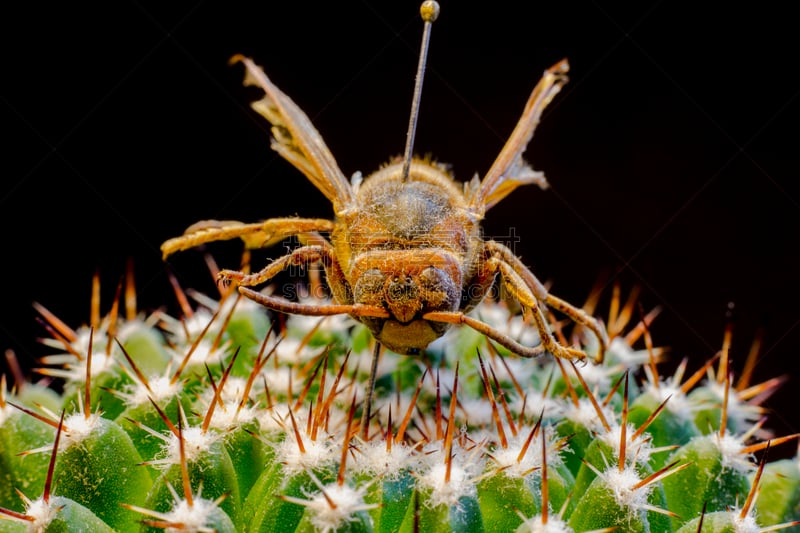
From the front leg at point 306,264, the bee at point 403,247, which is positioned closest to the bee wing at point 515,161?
the bee at point 403,247

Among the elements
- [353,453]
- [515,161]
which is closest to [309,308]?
[353,453]

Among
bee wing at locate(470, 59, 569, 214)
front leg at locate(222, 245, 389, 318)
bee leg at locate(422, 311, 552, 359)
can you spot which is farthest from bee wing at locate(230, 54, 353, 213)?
bee leg at locate(422, 311, 552, 359)

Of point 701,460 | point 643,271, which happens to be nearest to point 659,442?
point 701,460

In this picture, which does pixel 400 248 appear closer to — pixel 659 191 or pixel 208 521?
pixel 208 521

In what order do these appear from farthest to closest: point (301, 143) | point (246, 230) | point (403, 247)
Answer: point (301, 143) → point (246, 230) → point (403, 247)

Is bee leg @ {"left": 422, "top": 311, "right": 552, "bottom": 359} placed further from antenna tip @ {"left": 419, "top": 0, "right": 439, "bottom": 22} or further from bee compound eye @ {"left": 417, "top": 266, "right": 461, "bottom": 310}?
antenna tip @ {"left": 419, "top": 0, "right": 439, "bottom": 22}

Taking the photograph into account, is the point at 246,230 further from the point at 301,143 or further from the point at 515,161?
the point at 515,161

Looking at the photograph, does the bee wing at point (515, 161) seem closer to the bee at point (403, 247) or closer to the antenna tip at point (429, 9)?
the bee at point (403, 247)
